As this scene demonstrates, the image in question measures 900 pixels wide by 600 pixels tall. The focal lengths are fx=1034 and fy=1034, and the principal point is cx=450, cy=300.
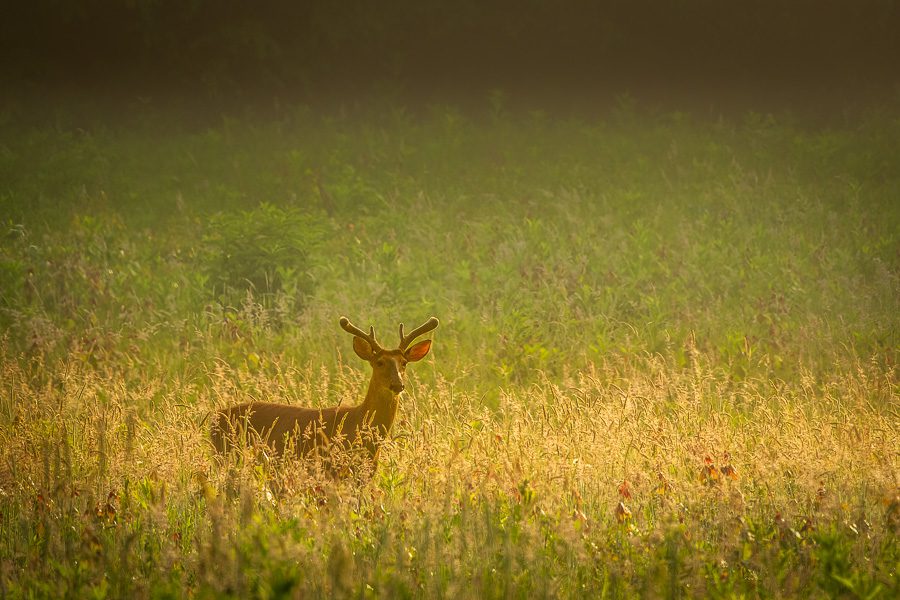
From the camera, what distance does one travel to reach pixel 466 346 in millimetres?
10055

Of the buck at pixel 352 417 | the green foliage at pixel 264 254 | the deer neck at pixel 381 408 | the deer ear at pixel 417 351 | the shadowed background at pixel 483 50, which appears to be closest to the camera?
the buck at pixel 352 417

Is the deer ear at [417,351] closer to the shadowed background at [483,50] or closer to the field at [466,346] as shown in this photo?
the field at [466,346]

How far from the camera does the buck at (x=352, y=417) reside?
5.93 m

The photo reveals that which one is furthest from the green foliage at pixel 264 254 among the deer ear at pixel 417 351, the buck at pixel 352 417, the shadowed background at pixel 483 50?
the shadowed background at pixel 483 50

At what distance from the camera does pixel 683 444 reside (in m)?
5.85

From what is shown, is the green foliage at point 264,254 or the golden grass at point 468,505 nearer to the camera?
the golden grass at point 468,505

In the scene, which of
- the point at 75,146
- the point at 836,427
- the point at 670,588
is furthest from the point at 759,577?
the point at 75,146

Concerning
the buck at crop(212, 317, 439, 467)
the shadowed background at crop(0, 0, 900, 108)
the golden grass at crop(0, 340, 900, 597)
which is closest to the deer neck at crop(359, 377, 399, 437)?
the buck at crop(212, 317, 439, 467)

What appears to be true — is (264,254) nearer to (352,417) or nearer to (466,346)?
(466,346)

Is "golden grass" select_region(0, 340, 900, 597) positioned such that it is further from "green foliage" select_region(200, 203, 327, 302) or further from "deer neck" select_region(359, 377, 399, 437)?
"green foliage" select_region(200, 203, 327, 302)

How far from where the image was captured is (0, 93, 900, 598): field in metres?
4.53

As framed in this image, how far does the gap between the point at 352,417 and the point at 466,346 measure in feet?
12.9

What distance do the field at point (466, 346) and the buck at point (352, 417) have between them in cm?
18

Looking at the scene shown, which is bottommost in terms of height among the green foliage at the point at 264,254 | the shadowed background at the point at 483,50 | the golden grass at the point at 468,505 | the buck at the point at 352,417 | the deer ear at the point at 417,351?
the golden grass at the point at 468,505
